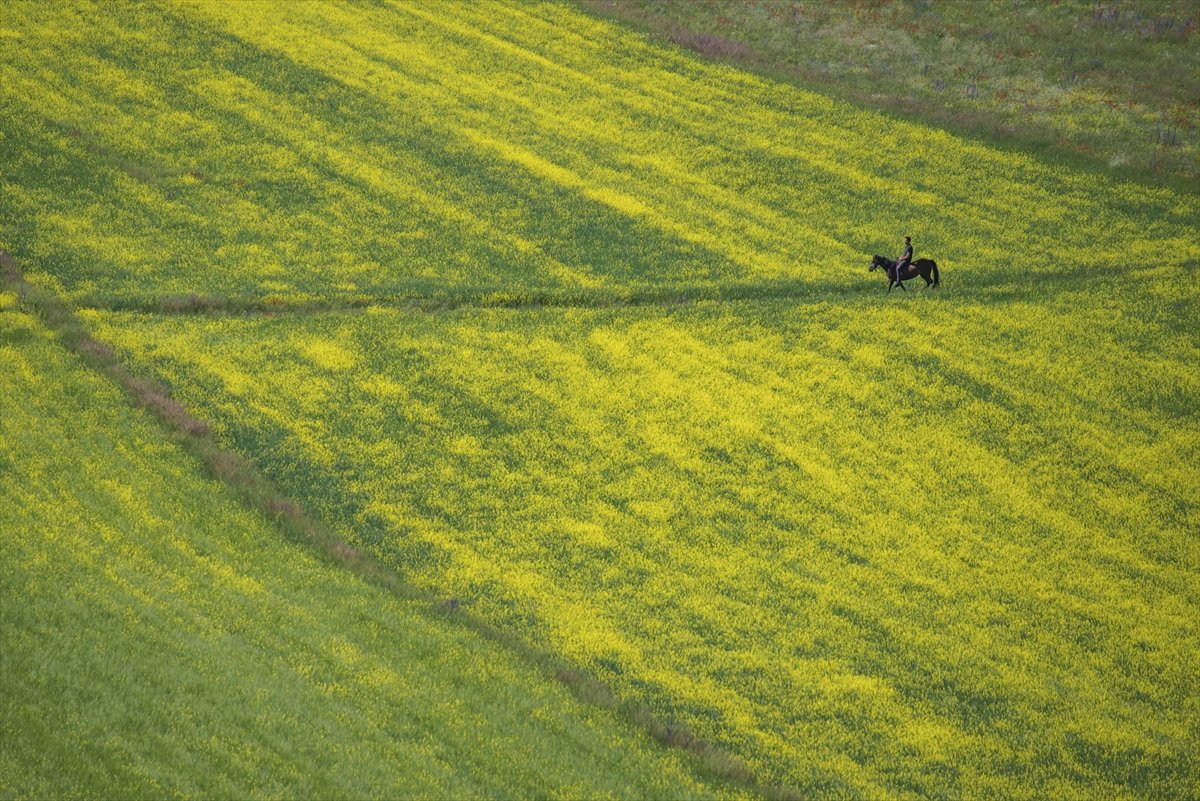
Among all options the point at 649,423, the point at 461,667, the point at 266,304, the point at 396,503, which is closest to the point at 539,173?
the point at 266,304

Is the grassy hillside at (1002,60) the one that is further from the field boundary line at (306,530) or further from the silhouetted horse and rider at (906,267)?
the field boundary line at (306,530)

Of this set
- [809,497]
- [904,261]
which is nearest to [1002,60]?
[904,261]

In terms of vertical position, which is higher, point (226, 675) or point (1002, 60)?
point (1002, 60)

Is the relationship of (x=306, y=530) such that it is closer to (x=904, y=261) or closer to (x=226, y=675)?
(x=226, y=675)

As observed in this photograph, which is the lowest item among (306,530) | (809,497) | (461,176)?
(306,530)

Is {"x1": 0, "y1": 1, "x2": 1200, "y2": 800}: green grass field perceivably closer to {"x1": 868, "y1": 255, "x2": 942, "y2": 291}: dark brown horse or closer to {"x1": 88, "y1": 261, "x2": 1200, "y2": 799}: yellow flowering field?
{"x1": 88, "y1": 261, "x2": 1200, "y2": 799}: yellow flowering field

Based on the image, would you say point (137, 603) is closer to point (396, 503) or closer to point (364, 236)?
point (396, 503)
